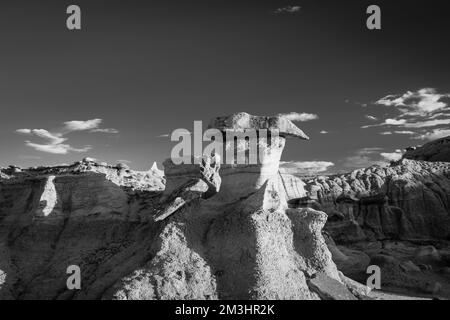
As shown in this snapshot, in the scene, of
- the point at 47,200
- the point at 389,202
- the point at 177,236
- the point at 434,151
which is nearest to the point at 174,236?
the point at 177,236

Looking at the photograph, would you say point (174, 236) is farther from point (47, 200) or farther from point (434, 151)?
point (434, 151)

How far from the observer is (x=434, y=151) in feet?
180

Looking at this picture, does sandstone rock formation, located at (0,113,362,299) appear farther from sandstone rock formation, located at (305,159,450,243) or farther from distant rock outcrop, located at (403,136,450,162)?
distant rock outcrop, located at (403,136,450,162)

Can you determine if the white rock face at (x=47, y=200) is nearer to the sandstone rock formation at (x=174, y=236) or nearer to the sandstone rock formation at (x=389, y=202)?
the sandstone rock formation at (x=174, y=236)

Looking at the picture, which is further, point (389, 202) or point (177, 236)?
point (389, 202)

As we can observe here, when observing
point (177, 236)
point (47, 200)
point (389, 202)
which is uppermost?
point (389, 202)

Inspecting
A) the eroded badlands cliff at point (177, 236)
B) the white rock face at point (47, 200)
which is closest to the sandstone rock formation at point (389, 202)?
the eroded badlands cliff at point (177, 236)

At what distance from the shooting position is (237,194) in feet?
43.5

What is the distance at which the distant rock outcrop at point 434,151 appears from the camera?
52.7 metres

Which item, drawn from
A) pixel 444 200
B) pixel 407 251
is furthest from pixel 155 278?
pixel 444 200

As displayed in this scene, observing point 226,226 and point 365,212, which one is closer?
point 226,226

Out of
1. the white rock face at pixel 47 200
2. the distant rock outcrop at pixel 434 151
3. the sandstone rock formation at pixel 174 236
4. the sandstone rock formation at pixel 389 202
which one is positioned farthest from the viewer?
the distant rock outcrop at pixel 434 151
